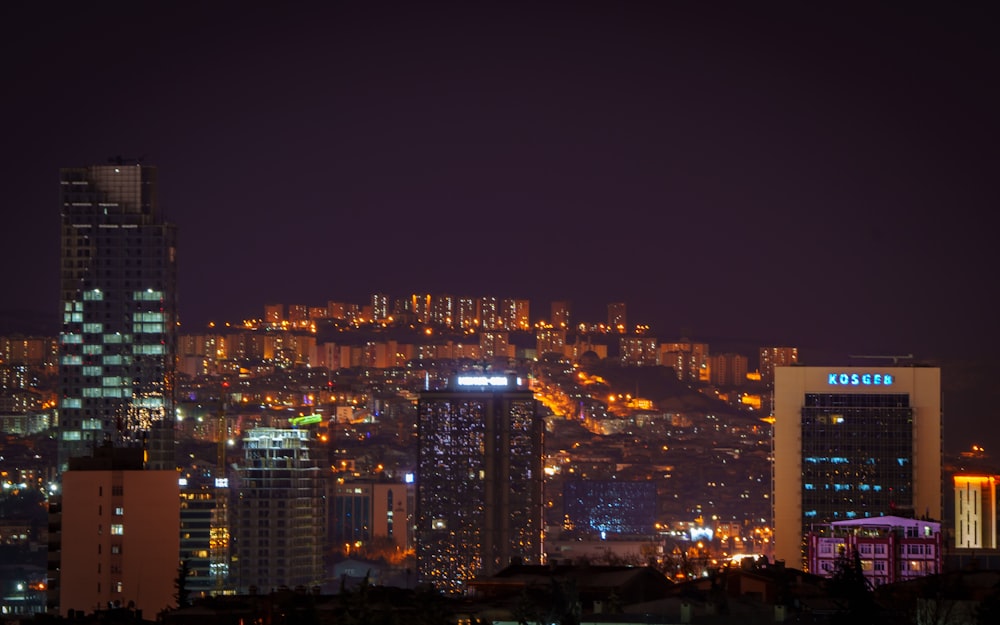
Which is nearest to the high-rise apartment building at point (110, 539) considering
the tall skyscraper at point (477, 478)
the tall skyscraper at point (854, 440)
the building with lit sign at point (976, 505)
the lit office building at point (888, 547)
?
the lit office building at point (888, 547)

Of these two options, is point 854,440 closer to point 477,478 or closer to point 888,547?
point 477,478

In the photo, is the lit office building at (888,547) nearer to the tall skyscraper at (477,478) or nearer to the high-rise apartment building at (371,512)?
the tall skyscraper at (477,478)

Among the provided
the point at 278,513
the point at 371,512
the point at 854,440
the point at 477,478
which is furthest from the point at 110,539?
the point at 371,512

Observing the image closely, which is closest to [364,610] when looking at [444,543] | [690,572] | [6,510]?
[690,572]

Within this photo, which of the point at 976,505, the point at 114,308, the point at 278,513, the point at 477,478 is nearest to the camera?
the point at 976,505

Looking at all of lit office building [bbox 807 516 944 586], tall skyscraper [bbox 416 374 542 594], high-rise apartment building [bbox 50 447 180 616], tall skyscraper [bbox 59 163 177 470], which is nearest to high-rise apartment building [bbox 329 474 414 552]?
tall skyscraper [bbox 416 374 542 594]

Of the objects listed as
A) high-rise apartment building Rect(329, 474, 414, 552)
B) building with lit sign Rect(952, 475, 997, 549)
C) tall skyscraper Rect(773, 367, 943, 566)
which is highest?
tall skyscraper Rect(773, 367, 943, 566)

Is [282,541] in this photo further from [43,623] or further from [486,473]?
[43,623]

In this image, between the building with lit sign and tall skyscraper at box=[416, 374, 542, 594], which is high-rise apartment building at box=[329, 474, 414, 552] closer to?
tall skyscraper at box=[416, 374, 542, 594]
